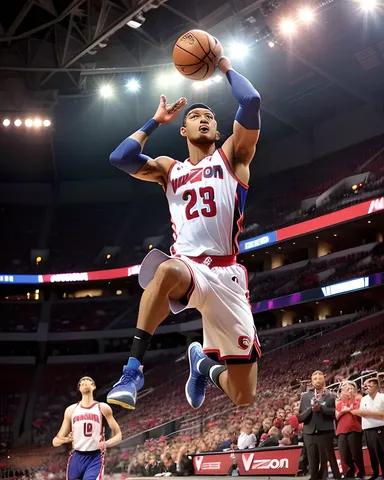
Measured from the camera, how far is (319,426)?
8.79m

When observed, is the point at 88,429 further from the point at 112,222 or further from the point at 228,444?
the point at 112,222

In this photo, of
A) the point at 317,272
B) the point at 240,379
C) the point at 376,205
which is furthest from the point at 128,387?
the point at 317,272

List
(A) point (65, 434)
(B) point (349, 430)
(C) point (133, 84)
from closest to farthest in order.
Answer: (A) point (65, 434) → (B) point (349, 430) → (C) point (133, 84)

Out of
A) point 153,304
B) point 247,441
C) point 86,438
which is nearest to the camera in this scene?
point 153,304

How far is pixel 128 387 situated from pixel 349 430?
6.04 metres

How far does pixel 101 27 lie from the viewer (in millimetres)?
19844

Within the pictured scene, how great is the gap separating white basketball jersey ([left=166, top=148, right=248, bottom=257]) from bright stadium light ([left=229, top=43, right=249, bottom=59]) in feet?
57.6

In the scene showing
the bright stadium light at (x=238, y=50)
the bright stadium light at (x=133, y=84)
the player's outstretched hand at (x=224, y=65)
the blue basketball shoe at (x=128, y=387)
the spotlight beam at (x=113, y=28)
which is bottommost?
the blue basketball shoe at (x=128, y=387)

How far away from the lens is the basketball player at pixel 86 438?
26.3 feet

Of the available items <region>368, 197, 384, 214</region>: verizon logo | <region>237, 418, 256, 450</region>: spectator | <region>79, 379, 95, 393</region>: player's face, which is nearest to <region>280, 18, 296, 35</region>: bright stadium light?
<region>368, 197, 384, 214</region>: verizon logo

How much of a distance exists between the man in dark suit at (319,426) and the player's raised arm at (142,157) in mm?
4687

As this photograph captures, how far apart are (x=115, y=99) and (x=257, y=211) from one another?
8.71 meters

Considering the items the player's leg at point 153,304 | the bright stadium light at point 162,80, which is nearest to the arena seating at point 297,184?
the bright stadium light at point 162,80

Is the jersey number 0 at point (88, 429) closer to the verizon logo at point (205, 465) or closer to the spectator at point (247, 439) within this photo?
the spectator at point (247, 439)
